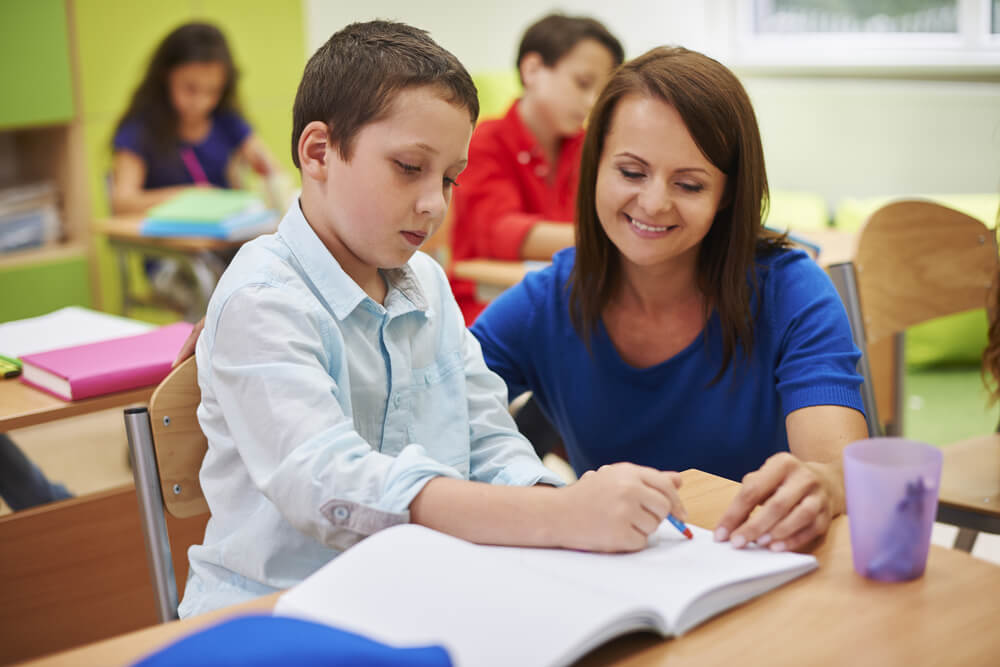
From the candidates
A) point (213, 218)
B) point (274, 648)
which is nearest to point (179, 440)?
point (274, 648)

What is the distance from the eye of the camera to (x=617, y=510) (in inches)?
33.2

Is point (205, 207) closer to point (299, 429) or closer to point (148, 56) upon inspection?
point (148, 56)

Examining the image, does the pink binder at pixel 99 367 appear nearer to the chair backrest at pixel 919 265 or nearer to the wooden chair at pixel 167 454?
the wooden chair at pixel 167 454

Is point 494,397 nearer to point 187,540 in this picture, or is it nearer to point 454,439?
point 454,439

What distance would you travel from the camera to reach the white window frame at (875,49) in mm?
4039

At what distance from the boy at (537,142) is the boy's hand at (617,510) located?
1582mm

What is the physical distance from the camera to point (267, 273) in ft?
3.30

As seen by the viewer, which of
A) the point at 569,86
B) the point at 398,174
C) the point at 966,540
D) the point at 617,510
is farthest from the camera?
the point at 569,86

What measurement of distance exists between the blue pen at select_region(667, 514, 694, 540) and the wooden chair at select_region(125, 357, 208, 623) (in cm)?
53

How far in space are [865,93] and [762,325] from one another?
3.31 meters

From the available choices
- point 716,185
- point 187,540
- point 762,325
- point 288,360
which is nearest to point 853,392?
point 762,325

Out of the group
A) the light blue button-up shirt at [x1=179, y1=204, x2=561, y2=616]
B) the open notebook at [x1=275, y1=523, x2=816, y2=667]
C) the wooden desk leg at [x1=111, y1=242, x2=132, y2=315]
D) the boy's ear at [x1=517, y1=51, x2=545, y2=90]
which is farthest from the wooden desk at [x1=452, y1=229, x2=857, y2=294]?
the wooden desk leg at [x1=111, y1=242, x2=132, y2=315]

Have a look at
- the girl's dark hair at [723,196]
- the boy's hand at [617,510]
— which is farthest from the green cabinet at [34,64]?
the boy's hand at [617,510]

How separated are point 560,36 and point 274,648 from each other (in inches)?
93.4
